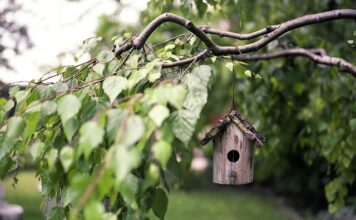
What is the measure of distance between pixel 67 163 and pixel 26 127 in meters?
0.41

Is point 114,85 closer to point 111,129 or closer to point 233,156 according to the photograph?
point 111,129

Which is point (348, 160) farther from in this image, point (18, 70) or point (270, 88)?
point (18, 70)

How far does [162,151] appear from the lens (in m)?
1.23

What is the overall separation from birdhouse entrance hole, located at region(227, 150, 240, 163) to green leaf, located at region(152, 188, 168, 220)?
Answer: 0.85 meters

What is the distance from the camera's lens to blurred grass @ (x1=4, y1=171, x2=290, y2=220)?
9.50 meters

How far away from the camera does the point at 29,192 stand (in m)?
13.0

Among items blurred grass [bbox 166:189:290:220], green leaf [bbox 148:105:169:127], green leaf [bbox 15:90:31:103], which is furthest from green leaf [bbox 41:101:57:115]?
blurred grass [bbox 166:189:290:220]

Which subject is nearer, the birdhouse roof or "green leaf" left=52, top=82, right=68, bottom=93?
"green leaf" left=52, top=82, right=68, bottom=93

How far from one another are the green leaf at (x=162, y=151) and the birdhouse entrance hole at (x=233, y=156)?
128cm

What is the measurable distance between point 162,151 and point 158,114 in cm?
11

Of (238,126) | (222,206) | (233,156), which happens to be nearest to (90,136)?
(238,126)

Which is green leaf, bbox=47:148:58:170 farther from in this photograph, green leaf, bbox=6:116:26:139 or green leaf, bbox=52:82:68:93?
green leaf, bbox=52:82:68:93

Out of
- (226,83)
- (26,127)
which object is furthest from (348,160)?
(226,83)

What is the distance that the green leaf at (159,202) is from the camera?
168 centimetres
